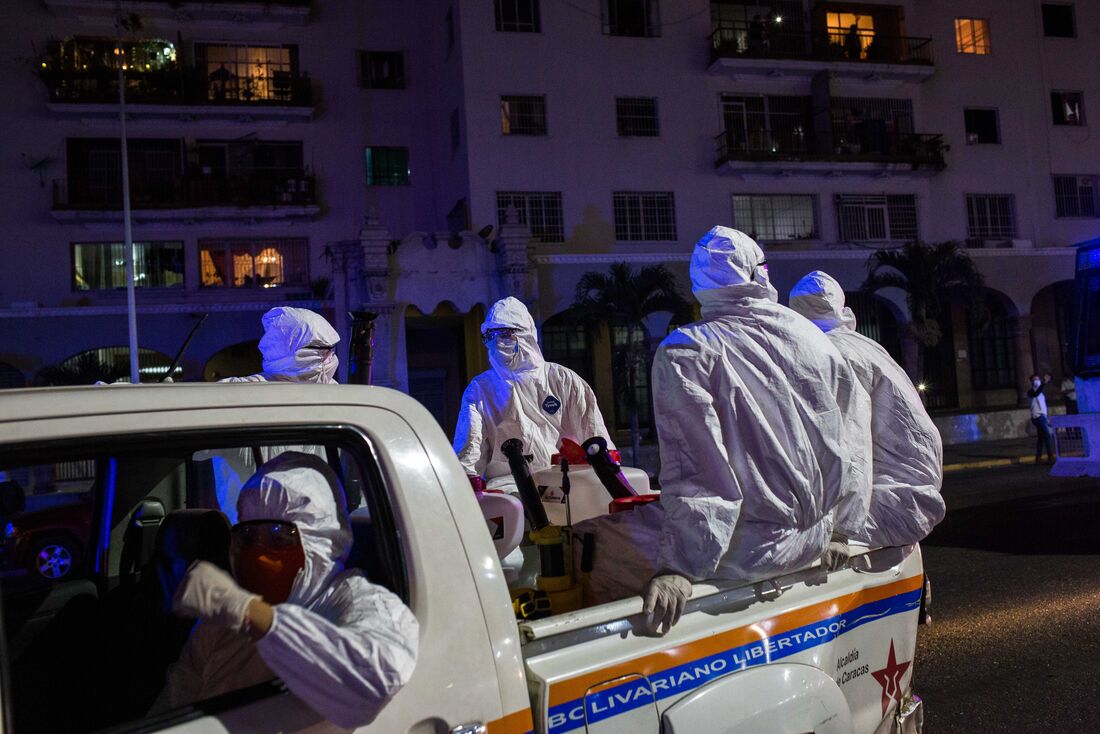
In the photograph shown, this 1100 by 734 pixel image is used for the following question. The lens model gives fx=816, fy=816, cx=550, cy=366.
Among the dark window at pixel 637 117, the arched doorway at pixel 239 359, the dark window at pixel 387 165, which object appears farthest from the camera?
the dark window at pixel 387 165

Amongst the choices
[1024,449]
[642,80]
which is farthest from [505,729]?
[642,80]

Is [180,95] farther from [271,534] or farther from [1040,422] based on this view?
[271,534]

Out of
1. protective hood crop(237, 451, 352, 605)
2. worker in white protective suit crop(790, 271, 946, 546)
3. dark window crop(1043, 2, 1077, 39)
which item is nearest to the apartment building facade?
dark window crop(1043, 2, 1077, 39)

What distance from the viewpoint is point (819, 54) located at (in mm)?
23125

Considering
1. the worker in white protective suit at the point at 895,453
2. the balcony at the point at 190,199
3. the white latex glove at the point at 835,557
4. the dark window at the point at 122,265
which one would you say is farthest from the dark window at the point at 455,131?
the white latex glove at the point at 835,557

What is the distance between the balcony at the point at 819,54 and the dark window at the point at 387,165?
8.92 m

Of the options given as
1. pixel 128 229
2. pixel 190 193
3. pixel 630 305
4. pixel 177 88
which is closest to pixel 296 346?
pixel 630 305

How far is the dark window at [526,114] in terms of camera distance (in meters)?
21.1

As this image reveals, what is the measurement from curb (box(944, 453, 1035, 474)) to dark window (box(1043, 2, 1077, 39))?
1742 centimetres

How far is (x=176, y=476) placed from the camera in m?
2.65

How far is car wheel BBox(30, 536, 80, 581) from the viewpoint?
246 centimetres

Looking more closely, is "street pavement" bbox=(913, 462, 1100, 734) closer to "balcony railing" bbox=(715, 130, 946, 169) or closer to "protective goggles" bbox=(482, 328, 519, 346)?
"protective goggles" bbox=(482, 328, 519, 346)

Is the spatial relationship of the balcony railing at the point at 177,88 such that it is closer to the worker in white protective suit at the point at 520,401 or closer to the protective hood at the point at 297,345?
the worker in white protective suit at the point at 520,401

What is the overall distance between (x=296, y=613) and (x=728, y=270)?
1.87m
